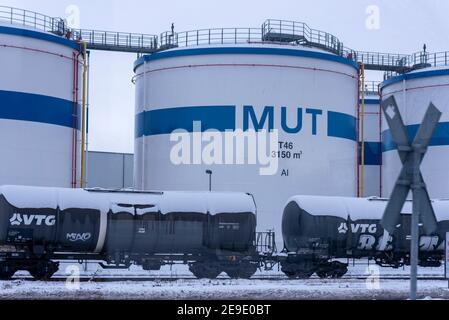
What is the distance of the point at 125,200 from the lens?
88.7 feet

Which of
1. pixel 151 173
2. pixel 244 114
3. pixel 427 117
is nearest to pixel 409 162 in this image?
pixel 427 117

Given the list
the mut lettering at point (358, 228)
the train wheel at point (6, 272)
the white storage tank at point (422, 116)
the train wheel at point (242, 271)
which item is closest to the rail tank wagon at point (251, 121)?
the white storage tank at point (422, 116)

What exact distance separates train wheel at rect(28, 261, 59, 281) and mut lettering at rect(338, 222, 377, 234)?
12235 millimetres

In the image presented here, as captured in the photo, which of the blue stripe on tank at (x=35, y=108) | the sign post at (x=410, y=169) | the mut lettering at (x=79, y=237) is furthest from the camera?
the blue stripe on tank at (x=35, y=108)

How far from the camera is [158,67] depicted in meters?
36.6

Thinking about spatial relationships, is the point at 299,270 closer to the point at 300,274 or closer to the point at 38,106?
the point at 300,274

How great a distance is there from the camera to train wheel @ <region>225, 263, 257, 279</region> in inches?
1085

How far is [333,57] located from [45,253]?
18938 millimetres

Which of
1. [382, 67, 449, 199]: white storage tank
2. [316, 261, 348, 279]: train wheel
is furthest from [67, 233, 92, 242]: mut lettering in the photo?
[382, 67, 449, 199]: white storage tank

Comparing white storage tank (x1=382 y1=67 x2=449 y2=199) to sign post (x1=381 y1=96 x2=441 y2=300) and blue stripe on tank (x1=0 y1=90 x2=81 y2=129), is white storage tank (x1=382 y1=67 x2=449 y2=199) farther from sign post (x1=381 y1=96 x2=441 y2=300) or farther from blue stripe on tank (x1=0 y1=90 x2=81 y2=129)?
sign post (x1=381 y1=96 x2=441 y2=300)

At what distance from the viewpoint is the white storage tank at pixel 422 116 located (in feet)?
112

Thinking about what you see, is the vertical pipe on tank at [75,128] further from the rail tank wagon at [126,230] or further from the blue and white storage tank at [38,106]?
the rail tank wagon at [126,230]

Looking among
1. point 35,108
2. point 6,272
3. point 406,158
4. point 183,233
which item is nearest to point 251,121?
point 183,233

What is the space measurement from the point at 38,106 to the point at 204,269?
11.6 meters
